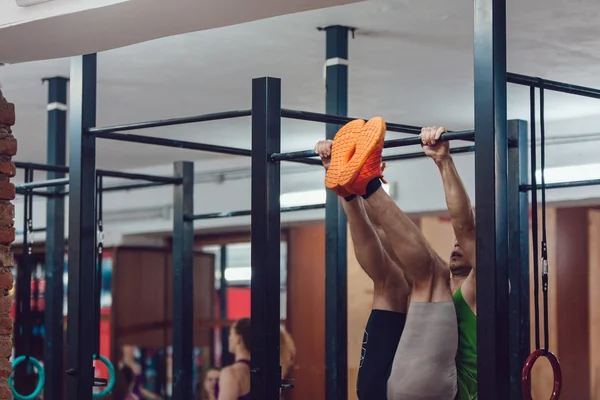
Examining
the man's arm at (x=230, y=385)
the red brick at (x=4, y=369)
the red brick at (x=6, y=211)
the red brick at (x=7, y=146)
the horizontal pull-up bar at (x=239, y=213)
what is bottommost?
the man's arm at (x=230, y=385)

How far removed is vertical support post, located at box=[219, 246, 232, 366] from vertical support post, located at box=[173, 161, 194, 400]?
518cm

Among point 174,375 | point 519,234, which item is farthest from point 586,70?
point 174,375

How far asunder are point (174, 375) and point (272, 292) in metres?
2.95

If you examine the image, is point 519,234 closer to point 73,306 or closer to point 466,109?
point 73,306

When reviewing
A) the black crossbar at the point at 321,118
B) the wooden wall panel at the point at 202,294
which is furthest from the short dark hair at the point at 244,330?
the wooden wall panel at the point at 202,294

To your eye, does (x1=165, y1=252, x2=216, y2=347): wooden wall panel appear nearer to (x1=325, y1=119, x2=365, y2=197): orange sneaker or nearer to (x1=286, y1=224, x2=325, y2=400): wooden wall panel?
(x1=286, y1=224, x2=325, y2=400): wooden wall panel

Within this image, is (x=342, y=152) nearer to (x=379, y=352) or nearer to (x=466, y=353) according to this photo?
(x=379, y=352)

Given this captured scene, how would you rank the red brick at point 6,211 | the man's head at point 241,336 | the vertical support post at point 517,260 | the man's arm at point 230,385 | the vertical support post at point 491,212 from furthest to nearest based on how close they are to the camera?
1. the man's head at point 241,336
2. the man's arm at point 230,385
3. the vertical support post at point 517,260
4. the red brick at point 6,211
5. the vertical support post at point 491,212

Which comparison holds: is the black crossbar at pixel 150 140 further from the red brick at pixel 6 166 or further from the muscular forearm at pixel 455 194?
the muscular forearm at pixel 455 194

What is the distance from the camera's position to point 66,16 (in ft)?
9.79

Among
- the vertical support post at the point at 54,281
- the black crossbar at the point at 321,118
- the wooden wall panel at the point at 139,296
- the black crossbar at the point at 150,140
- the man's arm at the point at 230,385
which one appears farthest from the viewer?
the wooden wall panel at the point at 139,296

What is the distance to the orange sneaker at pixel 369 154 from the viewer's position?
9.65 ft

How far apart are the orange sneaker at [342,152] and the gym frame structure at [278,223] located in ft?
A: 0.41

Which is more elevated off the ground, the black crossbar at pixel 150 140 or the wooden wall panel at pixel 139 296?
the black crossbar at pixel 150 140
